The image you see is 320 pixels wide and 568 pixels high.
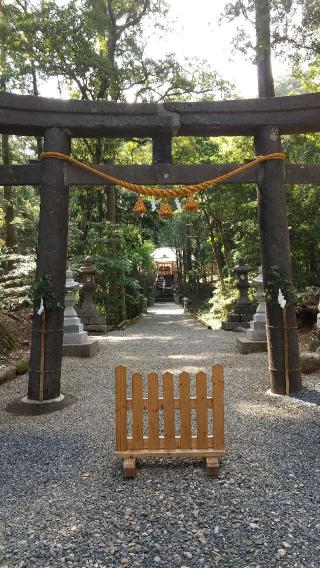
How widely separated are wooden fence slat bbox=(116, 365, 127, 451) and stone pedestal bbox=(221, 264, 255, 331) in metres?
9.66

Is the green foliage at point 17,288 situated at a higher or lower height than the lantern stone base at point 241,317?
higher

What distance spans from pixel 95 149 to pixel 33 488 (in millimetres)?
15228

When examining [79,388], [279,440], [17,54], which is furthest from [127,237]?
[279,440]

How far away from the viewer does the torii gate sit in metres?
5.05

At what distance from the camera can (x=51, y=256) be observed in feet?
16.6

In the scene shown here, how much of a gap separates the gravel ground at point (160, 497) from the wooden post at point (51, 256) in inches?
19.9

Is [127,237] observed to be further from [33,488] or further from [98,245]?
[33,488]

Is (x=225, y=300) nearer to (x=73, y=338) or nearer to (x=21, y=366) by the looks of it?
(x=73, y=338)

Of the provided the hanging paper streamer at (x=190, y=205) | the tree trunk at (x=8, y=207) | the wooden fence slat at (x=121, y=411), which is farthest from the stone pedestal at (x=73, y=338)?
the tree trunk at (x=8, y=207)

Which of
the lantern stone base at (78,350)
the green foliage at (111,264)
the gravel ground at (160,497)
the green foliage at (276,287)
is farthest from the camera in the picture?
the green foliage at (111,264)

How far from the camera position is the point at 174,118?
511cm

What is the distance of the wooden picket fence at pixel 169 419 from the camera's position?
3240 mm

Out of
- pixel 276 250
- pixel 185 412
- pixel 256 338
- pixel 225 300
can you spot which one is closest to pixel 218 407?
pixel 185 412

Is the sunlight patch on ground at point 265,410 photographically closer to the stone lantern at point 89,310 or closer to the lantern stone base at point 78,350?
the lantern stone base at point 78,350
